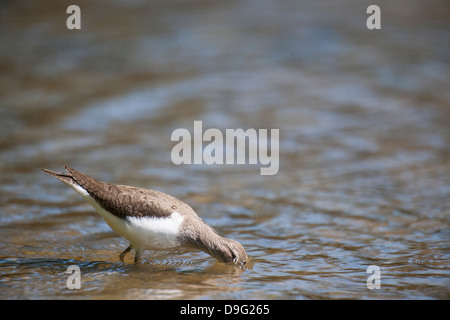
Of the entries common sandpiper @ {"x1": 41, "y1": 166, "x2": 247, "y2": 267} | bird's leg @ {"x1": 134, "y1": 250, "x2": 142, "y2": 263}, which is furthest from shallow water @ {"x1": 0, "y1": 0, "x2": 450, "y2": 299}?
common sandpiper @ {"x1": 41, "y1": 166, "x2": 247, "y2": 267}

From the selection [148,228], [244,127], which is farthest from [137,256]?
[244,127]

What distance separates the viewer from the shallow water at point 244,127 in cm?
668

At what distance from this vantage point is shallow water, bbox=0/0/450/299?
21.9ft

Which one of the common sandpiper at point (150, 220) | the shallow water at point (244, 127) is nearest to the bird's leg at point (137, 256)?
the common sandpiper at point (150, 220)

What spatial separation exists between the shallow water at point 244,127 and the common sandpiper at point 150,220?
10.3 inches

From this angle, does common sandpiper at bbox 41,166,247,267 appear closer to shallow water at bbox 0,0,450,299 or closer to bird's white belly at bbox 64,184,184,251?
bird's white belly at bbox 64,184,184,251

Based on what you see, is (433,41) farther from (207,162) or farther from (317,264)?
(317,264)

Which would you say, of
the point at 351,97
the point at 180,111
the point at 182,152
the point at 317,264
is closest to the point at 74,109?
the point at 180,111

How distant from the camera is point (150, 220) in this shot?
654cm

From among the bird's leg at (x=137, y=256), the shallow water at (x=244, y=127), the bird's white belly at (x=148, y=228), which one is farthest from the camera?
the bird's leg at (x=137, y=256)

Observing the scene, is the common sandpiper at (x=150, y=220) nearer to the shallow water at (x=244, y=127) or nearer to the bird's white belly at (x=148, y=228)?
the bird's white belly at (x=148, y=228)

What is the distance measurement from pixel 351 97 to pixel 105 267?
28.9 ft

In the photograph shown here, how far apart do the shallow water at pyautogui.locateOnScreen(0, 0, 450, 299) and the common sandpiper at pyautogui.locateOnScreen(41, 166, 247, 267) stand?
0.26 m
